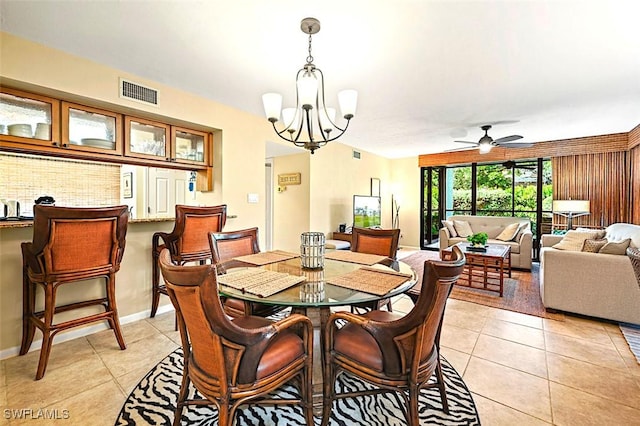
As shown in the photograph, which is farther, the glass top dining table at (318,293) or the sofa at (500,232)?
the sofa at (500,232)

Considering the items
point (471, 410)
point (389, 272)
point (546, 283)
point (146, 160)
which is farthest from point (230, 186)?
point (546, 283)

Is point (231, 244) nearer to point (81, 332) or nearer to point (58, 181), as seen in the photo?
point (81, 332)

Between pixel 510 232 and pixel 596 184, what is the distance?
178 cm

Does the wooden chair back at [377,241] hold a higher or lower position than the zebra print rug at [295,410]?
higher

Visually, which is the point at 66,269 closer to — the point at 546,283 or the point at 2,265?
the point at 2,265

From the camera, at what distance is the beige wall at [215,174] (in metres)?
2.21

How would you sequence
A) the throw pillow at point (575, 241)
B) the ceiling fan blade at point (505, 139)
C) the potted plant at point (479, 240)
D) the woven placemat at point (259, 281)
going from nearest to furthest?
1. the woven placemat at point (259, 281)
2. the throw pillow at point (575, 241)
3. the ceiling fan blade at point (505, 139)
4. the potted plant at point (479, 240)

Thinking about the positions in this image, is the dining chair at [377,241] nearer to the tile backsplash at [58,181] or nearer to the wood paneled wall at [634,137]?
the tile backsplash at [58,181]

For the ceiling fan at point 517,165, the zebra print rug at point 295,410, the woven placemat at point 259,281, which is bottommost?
the zebra print rug at point 295,410

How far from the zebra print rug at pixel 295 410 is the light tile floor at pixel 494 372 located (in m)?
0.09

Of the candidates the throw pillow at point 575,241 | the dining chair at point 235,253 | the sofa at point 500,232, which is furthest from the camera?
the sofa at point 500,232

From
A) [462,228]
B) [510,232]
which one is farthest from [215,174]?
[510,232]

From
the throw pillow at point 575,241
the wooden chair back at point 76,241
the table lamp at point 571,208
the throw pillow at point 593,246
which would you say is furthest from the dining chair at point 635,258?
the wooden chair back at point 76,241

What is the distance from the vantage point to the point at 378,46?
224cm
